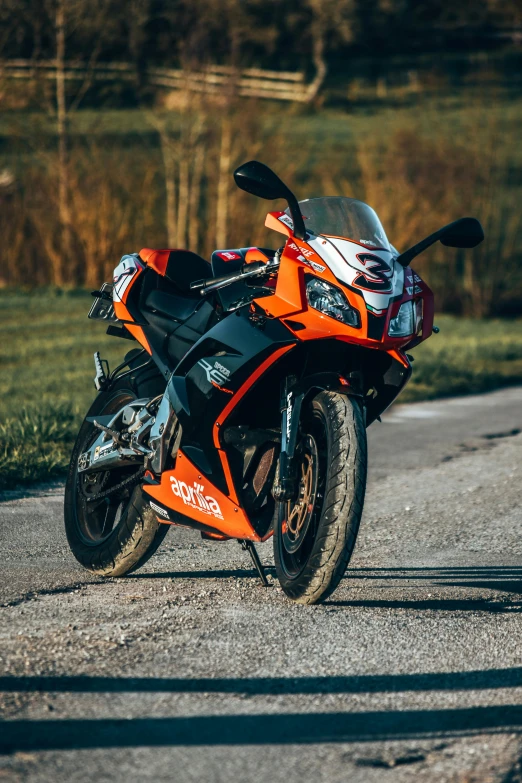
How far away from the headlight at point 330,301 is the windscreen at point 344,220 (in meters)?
0.26

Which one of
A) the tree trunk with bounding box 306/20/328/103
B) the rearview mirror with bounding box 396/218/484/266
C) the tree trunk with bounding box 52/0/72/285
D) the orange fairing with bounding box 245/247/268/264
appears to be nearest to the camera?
the rearview mirror with bounding box 396/218/484/266

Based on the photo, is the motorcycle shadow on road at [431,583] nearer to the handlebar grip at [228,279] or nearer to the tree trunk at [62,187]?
the handlebar grip at [228,279]

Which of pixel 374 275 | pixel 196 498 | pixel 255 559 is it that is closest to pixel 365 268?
pixel 374 275

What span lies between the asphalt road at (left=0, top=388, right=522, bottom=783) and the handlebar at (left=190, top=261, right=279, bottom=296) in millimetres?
1246

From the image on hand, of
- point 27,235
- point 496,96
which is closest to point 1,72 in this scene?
point 27,235

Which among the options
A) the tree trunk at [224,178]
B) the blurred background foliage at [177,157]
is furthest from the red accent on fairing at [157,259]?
the tree trunk at [224,178]

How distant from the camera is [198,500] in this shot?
14.4 feet

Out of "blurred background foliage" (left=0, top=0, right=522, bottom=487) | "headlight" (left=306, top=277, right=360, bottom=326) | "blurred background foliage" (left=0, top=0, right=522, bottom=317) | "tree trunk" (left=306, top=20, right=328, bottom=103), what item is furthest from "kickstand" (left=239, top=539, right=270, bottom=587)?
"tree trunk" (left=306, top=20, right=328, bottom=103)

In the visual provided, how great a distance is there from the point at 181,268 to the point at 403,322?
Answer: 1379mm

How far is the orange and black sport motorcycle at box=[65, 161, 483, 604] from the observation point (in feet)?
13.2

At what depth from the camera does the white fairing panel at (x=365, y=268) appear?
402 cm

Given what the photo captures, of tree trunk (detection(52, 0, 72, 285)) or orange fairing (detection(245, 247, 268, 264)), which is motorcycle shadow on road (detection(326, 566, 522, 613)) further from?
tree trunk (detection(52, 0, 72, 285))

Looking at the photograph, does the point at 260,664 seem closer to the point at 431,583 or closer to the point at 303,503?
the point at 303,503

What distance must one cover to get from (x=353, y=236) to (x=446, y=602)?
152 cm
